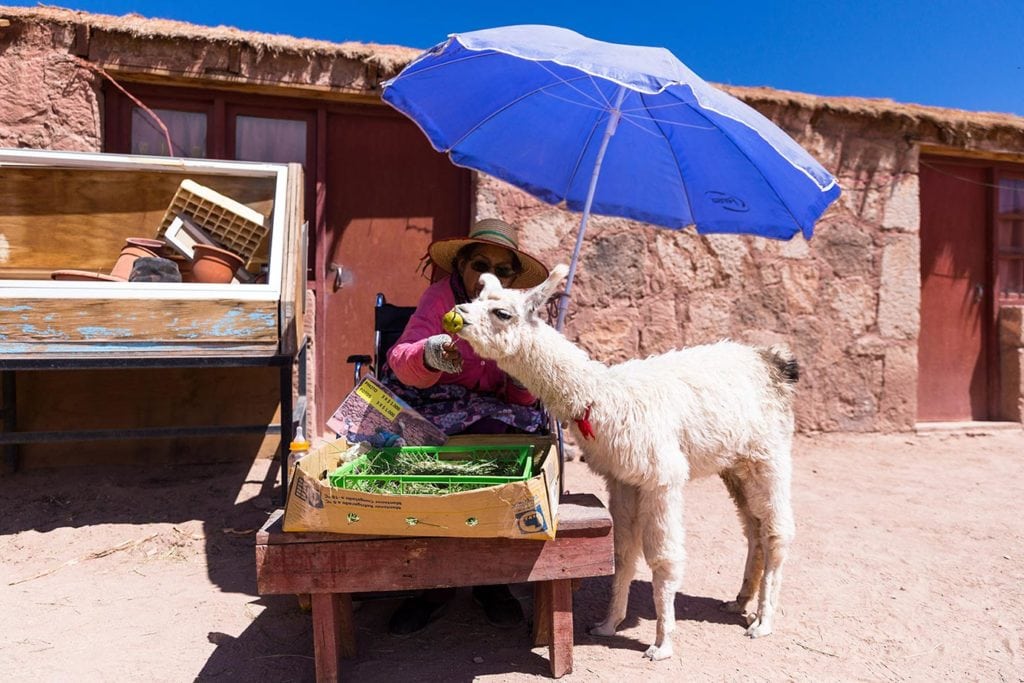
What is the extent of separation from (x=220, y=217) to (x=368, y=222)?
138 cm

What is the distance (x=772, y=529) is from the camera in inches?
105

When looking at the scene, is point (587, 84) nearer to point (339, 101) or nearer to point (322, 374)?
point (339, 101)

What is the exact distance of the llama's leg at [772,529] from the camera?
267cm

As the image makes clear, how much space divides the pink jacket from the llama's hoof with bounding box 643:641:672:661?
107cm

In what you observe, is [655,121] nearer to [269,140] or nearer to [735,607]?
[735,607]

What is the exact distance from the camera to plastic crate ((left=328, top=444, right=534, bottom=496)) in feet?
6.77

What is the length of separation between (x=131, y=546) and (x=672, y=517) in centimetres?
273

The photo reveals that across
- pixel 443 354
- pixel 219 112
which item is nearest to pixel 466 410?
pixel 443 354

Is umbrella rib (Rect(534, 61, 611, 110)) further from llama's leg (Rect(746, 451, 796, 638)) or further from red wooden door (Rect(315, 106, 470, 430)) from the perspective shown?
red wooden door (Rect(315, 106, 470, 430))

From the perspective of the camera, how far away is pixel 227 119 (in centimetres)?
506

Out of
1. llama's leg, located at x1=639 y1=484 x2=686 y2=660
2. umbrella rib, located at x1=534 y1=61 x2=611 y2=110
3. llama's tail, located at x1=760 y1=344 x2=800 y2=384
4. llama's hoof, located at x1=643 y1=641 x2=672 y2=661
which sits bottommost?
llama's hoof, located at x1=643 y1=641 x2=672 y2=661

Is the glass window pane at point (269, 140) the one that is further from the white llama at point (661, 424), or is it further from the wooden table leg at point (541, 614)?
the wooden table leg at point (541, 614)

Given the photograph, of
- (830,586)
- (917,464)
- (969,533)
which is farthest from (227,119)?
(917,464)

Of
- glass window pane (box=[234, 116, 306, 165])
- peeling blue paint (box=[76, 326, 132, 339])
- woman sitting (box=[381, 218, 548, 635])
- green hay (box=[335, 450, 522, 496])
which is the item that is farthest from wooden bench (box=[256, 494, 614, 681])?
glass window pane (box=[234, 116, 306, 165])
